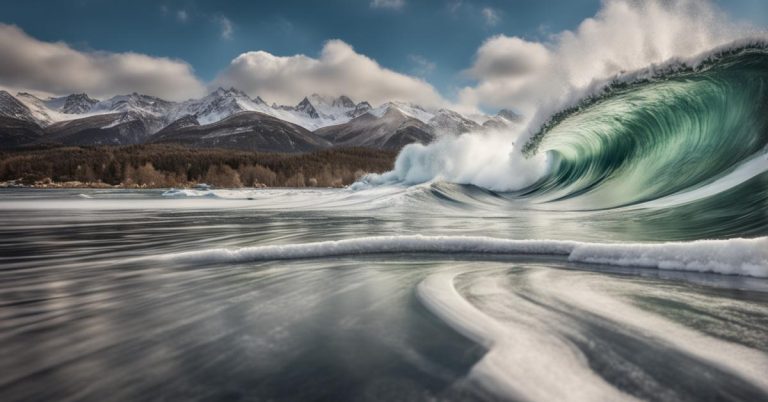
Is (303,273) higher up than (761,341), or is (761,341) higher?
(761,341)

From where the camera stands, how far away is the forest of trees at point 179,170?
9362 cm

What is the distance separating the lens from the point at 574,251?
434 cm

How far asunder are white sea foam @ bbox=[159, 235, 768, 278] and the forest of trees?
92.8 meters

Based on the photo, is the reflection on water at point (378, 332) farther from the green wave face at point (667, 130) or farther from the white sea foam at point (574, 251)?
the green wave face at point (667, 130)

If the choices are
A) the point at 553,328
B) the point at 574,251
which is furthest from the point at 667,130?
the point at 553,328

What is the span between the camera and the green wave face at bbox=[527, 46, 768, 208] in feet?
31.9

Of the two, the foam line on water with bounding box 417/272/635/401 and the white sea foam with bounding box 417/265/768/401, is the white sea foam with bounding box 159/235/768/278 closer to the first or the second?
the white sea foam with bounding box 417/265/768/401

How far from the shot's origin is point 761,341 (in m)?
2.05

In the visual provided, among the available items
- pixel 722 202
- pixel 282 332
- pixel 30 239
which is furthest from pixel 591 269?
pixel 30 239

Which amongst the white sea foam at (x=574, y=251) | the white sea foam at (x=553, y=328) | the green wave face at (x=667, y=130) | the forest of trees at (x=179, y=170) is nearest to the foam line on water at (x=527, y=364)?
the white sea foam at (x=553, y=328)

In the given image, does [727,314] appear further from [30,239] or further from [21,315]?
[30,239]

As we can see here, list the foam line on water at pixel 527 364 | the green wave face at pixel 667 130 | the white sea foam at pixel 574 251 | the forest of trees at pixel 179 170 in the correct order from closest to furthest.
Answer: the foam line on water at pixel 527 364
the white sea foam at pixel 574 251
the green wave face at pixel 667 130
the forest of trees at pixel 179 170

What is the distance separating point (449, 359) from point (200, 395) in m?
1.11

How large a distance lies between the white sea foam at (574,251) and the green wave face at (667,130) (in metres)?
7.88
